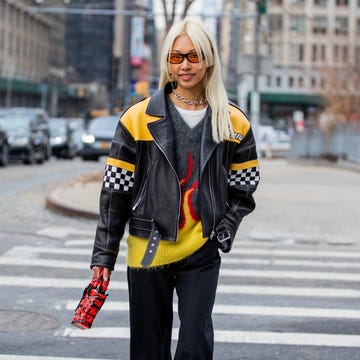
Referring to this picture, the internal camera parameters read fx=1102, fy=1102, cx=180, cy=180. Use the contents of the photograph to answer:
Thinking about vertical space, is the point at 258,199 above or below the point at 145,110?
below

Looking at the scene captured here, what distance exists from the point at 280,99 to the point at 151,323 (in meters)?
137

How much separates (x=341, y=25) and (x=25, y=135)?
103724mm

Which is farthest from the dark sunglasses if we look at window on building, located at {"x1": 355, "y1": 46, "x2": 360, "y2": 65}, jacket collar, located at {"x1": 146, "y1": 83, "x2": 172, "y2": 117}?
window on building, located at {"x1": 355, "y1": 46, "x2": 360, "y2": 65}

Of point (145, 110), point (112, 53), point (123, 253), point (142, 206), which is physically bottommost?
point (123, 253)

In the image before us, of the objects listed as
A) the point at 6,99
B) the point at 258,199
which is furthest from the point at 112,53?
the point at 258,199

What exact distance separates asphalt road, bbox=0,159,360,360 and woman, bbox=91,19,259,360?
2141 mm

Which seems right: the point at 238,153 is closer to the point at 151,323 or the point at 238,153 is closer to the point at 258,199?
the point at 151,323

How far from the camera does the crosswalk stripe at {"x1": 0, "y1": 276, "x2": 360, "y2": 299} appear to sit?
940 centimetres

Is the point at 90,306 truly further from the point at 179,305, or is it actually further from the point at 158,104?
the point at 158,104

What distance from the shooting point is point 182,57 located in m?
4.56

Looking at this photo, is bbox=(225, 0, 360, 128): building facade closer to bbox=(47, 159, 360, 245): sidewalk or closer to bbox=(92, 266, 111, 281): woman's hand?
bbox=(47, 159, 360, 245): sidewalk

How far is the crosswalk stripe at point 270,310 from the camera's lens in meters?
8.29

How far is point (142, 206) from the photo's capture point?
4.52 meters

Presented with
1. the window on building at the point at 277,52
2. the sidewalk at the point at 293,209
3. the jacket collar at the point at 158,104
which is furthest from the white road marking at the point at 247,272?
the window on building at the point at 277,52
